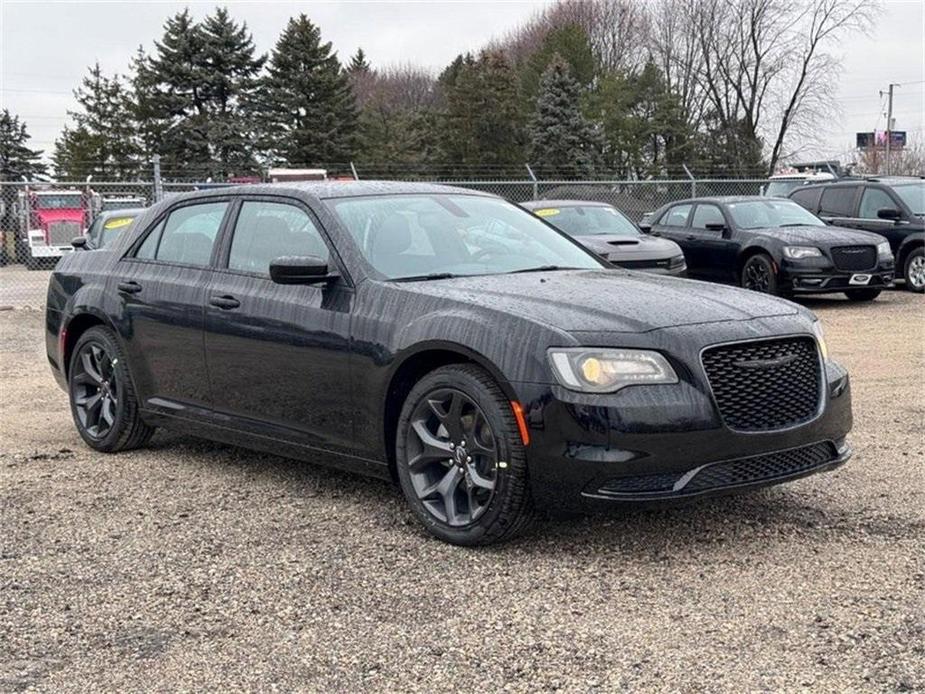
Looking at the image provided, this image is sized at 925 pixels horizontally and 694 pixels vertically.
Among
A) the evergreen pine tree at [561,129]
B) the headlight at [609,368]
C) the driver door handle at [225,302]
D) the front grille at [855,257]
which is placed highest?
the evergreen pine tree at [561,129]

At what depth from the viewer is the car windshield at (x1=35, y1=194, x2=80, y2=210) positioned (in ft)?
103

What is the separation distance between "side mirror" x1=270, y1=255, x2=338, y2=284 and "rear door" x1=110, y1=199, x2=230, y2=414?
865 mm

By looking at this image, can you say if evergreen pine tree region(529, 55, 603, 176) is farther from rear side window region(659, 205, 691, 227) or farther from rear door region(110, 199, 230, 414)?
rear door region(110, 199, 230, 414)

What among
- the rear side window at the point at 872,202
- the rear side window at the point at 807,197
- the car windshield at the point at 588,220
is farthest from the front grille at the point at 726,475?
the rear side window at the point at 807,197

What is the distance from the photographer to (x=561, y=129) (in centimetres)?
5384

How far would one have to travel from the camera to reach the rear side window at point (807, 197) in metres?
17.4

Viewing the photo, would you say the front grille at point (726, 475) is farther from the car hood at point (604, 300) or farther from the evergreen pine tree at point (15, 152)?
the evergreen pine tree at point (15, 152)

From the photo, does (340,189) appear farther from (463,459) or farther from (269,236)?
(463,459)

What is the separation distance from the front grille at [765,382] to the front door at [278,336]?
161cm

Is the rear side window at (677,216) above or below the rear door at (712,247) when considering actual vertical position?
above

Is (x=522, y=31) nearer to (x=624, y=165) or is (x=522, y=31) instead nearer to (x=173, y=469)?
(x=624, y=165)

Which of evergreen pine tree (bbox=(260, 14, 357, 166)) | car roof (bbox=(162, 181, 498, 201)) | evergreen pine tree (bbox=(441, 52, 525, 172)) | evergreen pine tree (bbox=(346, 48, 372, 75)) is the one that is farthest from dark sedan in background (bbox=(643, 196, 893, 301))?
evergreen pine tree (bbox=(346, 48, 372, 75))

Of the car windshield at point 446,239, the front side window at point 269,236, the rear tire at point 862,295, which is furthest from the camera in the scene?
the rear tire at point 862,295

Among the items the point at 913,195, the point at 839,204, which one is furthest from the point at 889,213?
the point at 839,204
